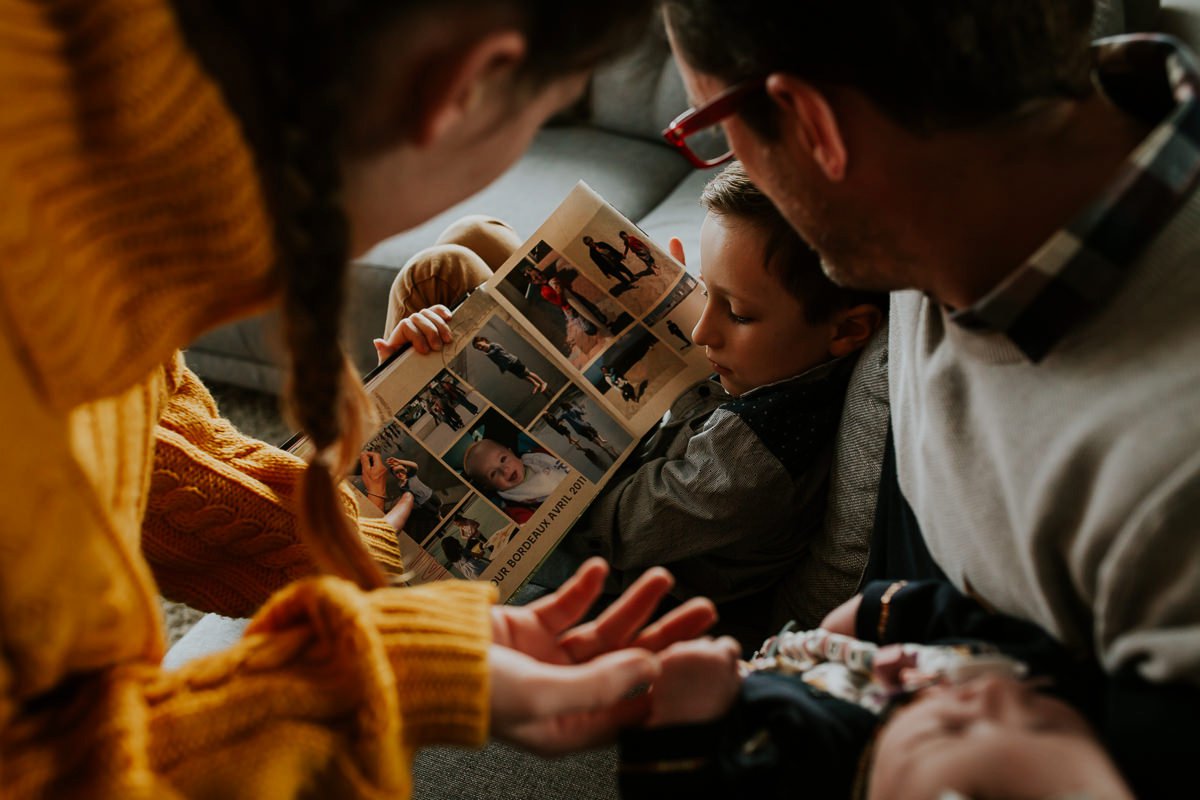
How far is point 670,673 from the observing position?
Result: 2.48 feet

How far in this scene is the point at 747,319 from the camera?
123 centimetres

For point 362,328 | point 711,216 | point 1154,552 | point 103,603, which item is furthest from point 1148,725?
point 362,328

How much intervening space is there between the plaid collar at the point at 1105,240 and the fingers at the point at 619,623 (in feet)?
1.13

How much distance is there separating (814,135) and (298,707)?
0.57 m

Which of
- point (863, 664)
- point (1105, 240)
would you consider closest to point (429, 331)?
point (863, 664)

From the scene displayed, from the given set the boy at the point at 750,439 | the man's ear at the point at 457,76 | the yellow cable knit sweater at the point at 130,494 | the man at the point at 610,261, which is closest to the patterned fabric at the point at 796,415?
the boy at the point at 750,439

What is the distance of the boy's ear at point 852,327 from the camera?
122cm

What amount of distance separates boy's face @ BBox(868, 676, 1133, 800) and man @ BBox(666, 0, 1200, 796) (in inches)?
1.8

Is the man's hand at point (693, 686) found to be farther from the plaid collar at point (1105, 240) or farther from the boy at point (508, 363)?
the boy at point (508, 363)

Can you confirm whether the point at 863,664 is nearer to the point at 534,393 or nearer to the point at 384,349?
the point at 534,393

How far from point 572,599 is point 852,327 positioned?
2.10 ft

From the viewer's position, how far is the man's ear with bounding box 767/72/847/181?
2.39ft

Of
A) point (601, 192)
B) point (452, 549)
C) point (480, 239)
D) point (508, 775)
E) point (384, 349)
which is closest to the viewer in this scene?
point (508, 775)

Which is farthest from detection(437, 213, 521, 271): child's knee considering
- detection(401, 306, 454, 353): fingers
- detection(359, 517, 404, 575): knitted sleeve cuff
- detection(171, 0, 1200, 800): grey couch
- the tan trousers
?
detection(359, 517, 404, 575): knitted sleeve cuff
